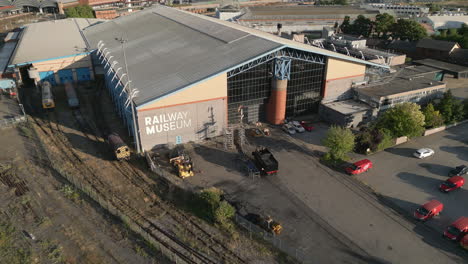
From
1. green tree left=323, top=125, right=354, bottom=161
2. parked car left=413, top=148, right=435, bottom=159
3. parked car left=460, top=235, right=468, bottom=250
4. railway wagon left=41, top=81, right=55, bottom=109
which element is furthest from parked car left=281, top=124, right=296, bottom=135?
railway wagon left=41, top=81, right=55, bottom=109

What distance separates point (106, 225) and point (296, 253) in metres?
15.9

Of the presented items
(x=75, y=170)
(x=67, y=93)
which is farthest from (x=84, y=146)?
(x=67, y=93)

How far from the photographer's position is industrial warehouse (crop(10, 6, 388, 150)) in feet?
127

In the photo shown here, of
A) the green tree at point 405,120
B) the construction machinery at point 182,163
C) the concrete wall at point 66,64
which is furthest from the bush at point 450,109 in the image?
the concrete wall at point 66,64

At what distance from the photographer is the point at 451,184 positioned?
33.2 metres

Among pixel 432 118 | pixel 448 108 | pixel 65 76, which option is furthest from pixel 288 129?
pixel 65 76

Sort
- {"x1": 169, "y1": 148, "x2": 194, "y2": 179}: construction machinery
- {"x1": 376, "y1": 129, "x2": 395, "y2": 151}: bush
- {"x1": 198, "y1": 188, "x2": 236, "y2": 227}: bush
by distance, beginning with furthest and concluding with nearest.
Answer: {"x1": 376, "y1": 129, "x2": 395, "y2": 151}: bush → {"x1": 169, "y1": 148, "x2": 194, "y2": 179}: construction machinery → {"x1": 198, "y1": 188, "x2": 236, "y2": 227}: bush

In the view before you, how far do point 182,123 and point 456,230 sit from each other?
28738mm

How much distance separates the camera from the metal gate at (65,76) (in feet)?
207

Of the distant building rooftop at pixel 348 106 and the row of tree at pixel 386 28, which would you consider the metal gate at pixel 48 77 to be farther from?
the row of tree at pixel 386 28

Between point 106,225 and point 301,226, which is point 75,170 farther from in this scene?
point 301,226

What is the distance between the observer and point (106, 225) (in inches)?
1121

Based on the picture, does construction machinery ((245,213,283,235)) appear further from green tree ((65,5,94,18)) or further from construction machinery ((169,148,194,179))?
green tree ((65,5,94,18))

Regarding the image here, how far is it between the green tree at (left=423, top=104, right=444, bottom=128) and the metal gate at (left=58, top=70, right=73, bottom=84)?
60.1 meters
